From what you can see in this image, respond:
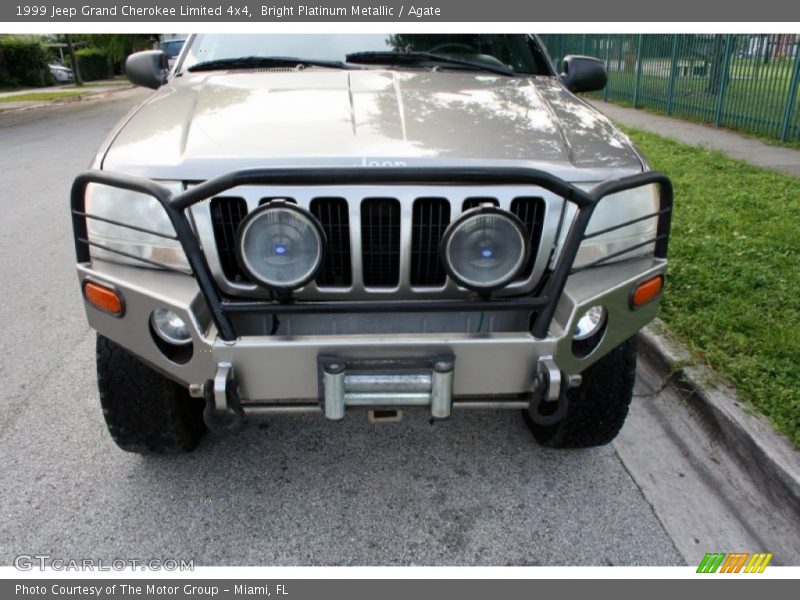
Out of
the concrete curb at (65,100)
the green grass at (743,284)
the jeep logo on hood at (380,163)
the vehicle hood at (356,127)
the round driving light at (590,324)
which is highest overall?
the vehicle hood at (356,127)

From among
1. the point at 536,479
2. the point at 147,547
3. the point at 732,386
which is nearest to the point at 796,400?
the point at 732,386

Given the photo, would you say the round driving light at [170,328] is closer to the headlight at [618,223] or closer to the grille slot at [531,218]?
the grille slot at [531,218]

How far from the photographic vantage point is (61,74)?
34.2 metres

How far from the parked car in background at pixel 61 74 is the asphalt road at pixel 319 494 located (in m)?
36.0

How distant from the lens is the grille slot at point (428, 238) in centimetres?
221

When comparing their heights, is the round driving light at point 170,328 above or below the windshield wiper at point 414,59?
below

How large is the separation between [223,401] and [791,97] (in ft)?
30.5

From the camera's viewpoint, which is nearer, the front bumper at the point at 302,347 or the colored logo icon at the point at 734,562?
the front bumper at the point at 302,347

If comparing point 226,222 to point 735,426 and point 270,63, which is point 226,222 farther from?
point 735,426

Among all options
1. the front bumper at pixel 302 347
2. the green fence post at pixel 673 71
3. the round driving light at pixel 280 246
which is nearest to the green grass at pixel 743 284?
the front bumper at pixel 302 347

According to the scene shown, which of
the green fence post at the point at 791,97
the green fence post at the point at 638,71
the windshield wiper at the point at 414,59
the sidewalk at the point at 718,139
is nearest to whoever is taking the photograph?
the windshield wiper at the point at 414,59

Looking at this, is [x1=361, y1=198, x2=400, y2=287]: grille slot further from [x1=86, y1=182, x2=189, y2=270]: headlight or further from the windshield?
the windshield

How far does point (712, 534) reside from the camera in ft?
8.30

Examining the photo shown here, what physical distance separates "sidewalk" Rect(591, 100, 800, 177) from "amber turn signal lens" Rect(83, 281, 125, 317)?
5361 mm
